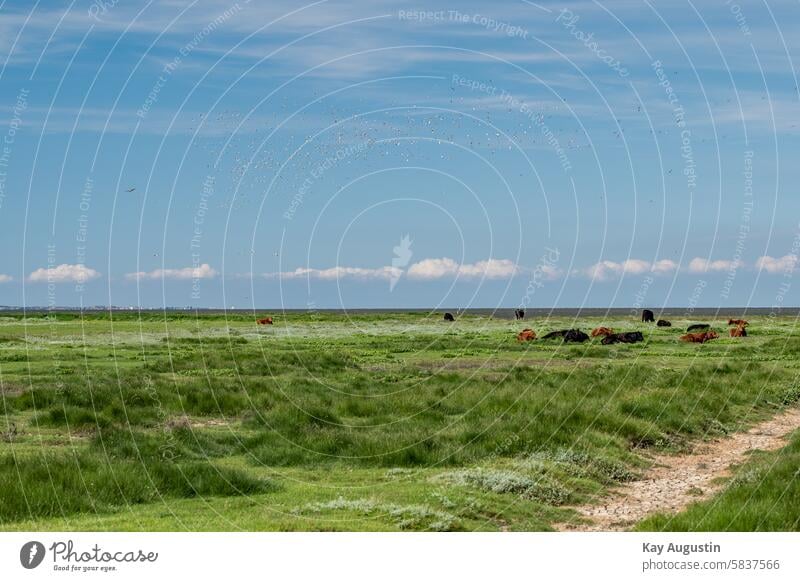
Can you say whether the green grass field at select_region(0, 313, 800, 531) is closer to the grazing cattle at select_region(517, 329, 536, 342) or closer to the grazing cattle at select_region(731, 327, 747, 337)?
the grazing cattle at select_region(517, 329, 536, 342)

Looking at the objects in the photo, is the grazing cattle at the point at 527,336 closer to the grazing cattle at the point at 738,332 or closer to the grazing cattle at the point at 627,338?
the grazing cattle at the point at 627,338

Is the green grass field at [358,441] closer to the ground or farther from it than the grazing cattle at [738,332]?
farther from it

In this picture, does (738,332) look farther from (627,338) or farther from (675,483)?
(675,483)

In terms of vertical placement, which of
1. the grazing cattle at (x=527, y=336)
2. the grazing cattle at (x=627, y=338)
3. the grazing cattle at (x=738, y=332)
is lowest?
the grazing cattle at (x=738, y=332)

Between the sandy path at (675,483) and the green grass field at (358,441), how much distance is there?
0.48 metres

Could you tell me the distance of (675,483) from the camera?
19.0m

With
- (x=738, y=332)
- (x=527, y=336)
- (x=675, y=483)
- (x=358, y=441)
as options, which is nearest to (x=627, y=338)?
(x=527, y=336)

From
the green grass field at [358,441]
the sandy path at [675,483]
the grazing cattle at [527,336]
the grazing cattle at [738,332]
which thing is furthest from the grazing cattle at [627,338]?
the sandy path at [675,483]

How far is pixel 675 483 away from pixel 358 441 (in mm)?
6530

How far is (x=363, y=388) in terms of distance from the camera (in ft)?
107

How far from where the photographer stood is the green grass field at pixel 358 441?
1545 centimetres

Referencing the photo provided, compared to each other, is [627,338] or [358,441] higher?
[358,441]

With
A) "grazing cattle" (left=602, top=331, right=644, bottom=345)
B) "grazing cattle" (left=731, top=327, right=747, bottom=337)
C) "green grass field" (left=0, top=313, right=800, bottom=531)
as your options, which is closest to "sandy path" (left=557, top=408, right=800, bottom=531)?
"green grass field" (left=0, top=313, right=800, bottom=531)
